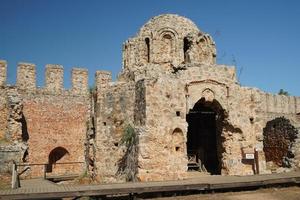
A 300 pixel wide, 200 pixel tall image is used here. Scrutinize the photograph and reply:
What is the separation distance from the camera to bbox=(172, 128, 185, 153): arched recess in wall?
14617 millimetres

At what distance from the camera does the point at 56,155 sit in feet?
78.9

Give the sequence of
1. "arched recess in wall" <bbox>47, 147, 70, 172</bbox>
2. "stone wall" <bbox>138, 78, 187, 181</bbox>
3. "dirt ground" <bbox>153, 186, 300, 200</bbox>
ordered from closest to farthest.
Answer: "dirt ground" <bbox>153, 186, 300, 200</bbox>, "stone wall" <bbox>138, 78, 187, 181</bbox>, "arched recess in wall" <bbox>47, 147, 70, 172</bbox>

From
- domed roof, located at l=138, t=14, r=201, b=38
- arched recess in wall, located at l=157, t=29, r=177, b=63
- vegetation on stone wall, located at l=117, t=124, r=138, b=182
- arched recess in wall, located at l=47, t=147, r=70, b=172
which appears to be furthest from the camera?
arched recess in wall, located at l=47, t=147, r=70, b=172

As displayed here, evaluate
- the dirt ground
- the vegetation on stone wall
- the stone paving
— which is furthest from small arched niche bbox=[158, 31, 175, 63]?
the dirt ground

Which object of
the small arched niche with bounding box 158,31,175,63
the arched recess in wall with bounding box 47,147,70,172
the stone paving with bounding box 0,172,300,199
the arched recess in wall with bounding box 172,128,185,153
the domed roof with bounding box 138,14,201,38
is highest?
the domed roof with bounding box 138,14,201,38

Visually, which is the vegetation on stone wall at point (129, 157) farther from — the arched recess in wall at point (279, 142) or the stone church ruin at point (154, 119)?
the arched recess in wall at point (279, 142)

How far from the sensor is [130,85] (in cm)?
1595

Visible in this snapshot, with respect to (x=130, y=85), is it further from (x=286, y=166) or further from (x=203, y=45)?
(x=286, y=166)

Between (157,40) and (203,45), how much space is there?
97.6 inches

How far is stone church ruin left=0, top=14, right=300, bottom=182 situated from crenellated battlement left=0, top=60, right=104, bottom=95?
0.06m

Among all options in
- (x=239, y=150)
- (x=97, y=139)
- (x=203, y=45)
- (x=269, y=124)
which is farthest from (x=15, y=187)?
(x=269, y=124)

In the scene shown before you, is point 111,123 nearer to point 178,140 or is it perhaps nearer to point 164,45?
point 178,140

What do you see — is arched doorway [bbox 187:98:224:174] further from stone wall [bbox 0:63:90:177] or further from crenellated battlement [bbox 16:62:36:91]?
crenellated battlement [bbox 16:62:36:91]

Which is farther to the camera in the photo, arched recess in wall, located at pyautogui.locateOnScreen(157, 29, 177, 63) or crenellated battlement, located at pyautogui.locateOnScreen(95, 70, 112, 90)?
crenellated battlement, located at pyautogui.locateOnScreen(95, 70, 112, 90)
